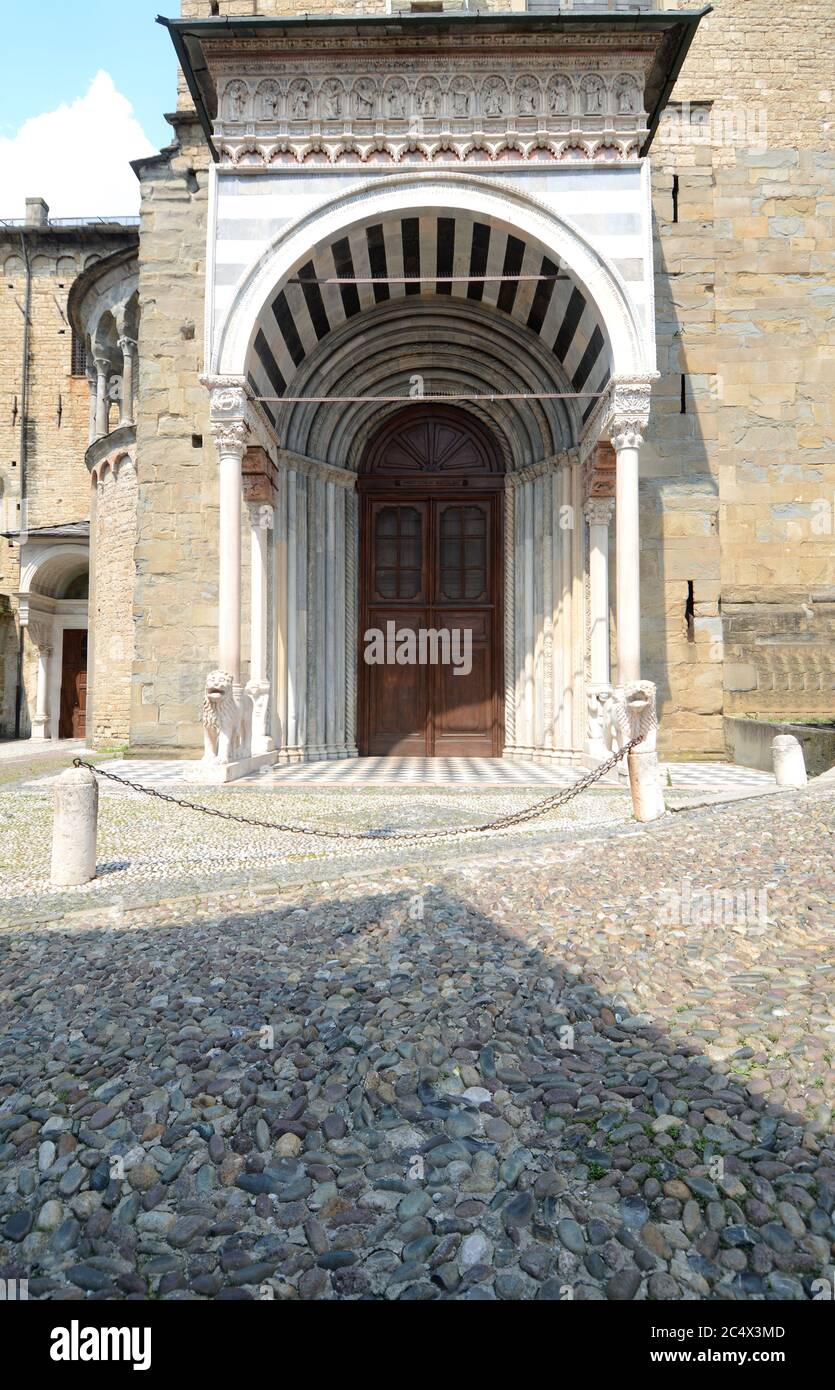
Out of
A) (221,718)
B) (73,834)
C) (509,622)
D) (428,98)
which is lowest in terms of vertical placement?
(73,834)

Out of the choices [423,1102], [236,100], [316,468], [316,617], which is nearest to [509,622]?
[316,617]

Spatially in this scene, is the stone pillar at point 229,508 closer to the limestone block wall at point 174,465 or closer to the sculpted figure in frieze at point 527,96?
the limestone block wall at point 174,465

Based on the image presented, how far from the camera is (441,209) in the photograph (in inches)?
368

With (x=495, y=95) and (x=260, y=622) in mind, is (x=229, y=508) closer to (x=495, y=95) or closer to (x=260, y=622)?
(x=260, y=622)

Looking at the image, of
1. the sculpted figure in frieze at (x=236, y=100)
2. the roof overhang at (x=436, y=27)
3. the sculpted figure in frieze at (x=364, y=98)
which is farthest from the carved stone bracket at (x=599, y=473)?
the sculpted figure in frieze at (x=236, y=100)

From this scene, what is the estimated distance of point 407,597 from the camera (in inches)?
501

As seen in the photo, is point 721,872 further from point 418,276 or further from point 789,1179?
point 418,276

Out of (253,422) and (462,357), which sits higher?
(462,357)

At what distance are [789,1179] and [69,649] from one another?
24.8 meters

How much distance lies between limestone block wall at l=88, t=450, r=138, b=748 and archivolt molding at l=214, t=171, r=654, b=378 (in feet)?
24.6

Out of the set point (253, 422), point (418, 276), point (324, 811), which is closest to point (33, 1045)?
point (324, 811)

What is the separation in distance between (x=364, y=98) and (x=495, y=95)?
1.60 meters

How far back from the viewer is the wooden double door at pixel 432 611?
496 inches

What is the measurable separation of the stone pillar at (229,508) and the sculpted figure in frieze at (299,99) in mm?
3511
